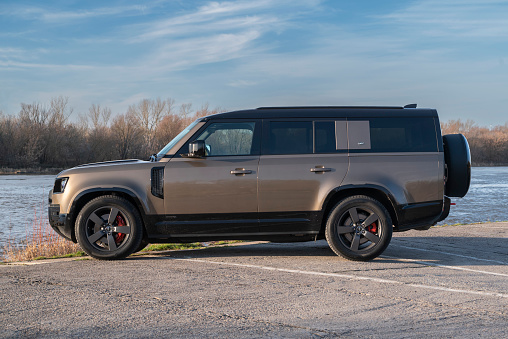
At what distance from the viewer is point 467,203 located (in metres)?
Result: 29.0

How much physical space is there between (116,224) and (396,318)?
447 centimetres

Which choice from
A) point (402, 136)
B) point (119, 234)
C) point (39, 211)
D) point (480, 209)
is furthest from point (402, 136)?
point (39, 211)

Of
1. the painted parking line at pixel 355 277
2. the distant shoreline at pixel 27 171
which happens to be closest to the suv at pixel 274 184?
the painted parking line at pixel 355 277

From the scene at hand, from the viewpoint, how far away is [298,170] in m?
8.05

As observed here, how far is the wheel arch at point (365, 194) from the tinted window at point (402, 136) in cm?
58

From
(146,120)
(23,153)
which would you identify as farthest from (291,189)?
(146,120)

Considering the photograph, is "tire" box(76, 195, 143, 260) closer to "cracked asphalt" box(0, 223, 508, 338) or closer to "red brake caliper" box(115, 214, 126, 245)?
"red brake caliper" box(115, 214, 126, 245)

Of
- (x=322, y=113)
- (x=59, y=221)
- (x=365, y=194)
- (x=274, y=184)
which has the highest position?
(x=322, y=113)

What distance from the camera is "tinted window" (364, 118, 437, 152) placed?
823cm

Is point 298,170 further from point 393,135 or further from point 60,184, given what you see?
point 60,184

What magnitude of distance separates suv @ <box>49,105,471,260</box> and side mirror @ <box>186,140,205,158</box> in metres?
0.02

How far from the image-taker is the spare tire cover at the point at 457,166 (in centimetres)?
830

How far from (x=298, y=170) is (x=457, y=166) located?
2.32 m

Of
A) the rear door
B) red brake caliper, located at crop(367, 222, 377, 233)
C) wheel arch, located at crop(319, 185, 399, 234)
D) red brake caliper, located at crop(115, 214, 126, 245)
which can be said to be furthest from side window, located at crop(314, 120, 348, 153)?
red brake caliper, located at crop(115, 214, 126, 245)
